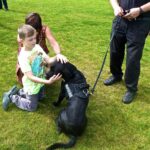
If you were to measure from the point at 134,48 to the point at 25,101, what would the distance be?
1695 mm

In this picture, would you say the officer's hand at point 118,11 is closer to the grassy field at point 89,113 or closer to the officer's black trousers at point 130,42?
the officer's black trousers at point 130,42

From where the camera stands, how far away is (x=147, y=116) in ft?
15.7

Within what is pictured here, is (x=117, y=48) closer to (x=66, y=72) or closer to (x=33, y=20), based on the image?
(x=66, y=72)

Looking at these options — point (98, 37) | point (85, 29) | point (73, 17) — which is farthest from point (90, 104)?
point (73, 17)

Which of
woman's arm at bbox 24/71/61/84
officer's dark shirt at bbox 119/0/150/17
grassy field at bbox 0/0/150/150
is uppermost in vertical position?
officer's dark shirt at bbox 119/0/150/17

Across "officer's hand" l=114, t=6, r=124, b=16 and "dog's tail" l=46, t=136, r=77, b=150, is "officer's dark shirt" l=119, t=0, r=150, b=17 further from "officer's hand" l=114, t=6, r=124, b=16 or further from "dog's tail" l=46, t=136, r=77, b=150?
"dog's tail" l=46, t=136, r=77, b=150

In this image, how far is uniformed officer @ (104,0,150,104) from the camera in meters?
4.59

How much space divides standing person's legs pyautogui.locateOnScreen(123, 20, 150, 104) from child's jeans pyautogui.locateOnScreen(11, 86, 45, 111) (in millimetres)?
1366

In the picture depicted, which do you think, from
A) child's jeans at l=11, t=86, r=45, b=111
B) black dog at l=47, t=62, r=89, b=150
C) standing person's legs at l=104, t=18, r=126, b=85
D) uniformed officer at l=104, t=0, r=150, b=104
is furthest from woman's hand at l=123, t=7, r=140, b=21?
child's jeans at l=11, t=86, r=45, b=111

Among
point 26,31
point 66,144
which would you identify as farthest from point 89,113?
point 26,31

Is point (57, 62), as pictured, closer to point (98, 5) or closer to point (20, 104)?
point (20, 104)

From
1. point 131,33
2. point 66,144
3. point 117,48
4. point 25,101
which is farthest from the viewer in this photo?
point 117,48

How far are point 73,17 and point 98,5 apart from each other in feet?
12.9

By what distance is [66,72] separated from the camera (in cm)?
425
